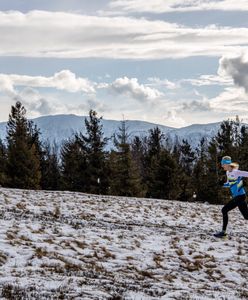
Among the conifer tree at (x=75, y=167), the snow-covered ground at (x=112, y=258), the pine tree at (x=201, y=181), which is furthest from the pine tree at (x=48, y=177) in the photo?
the snow-covered ground at (x=112, y=258)

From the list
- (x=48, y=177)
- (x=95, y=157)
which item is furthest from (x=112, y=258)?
(x=48, y=177)

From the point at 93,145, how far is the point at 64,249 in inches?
1538

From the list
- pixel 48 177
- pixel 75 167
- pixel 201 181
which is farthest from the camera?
pixel 48 177

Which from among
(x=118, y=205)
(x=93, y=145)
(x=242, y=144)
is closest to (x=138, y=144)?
(x=242, y=144)

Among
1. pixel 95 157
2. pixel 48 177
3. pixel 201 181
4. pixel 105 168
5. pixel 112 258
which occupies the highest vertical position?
pixel 95 157

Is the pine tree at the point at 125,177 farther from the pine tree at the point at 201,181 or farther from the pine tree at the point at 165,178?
the pine tree at the point at 201,181

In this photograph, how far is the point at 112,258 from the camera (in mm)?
10117

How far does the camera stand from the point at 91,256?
9.98 meters

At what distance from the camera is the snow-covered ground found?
736 centimetres

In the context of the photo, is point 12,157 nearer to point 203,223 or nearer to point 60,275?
point 203,223

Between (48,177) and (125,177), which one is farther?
(48,177)

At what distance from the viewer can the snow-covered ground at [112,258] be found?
736 centimetres

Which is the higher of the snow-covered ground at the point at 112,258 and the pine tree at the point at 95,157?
the pine tree at the point at 95,157

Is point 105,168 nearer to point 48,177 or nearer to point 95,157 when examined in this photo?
point 95,157
